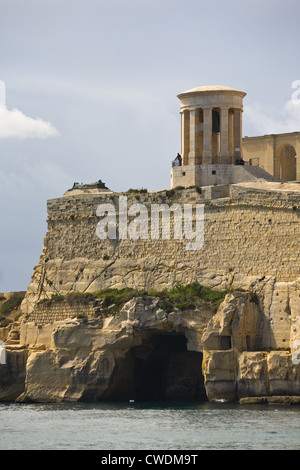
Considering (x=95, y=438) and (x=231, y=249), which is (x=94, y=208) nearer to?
(x=231, y=249)

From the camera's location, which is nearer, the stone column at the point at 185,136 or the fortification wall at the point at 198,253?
the fortification wall at the point at 198,253

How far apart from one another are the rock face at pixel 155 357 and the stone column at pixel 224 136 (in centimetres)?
914

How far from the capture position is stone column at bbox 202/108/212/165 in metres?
75.6

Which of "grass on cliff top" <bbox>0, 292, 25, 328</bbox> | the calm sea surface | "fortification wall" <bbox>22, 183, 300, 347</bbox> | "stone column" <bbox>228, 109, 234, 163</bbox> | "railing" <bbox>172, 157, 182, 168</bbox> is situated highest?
"stone column" <bbox>228, 109, 234, 163</bbox>

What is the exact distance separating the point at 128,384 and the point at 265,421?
13.6m

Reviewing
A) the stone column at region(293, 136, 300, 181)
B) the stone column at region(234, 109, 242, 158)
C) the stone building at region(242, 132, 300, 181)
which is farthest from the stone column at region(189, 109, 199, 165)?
the stone column at region(293, 136, 300, 181)

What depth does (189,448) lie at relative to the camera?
54.8 metres

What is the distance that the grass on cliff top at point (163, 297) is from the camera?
69.9 meters

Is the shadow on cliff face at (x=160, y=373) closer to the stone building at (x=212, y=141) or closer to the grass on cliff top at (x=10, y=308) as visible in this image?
the stone building at (x=212, y=141)

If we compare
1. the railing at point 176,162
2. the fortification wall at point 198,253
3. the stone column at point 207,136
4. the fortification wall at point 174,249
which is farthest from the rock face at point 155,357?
the stone column at point 207,136

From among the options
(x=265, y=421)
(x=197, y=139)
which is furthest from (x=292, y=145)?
(x=265, y=421)

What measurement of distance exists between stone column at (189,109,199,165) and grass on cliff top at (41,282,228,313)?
747 cm

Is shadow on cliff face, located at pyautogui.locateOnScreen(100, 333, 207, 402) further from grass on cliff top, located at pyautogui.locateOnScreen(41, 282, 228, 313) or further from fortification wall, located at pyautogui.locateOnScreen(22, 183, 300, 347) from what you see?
fortification wall, located at pyautogui.locateOnScreen(22, 183, 300, 347)

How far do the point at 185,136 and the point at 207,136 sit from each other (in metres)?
1.41
